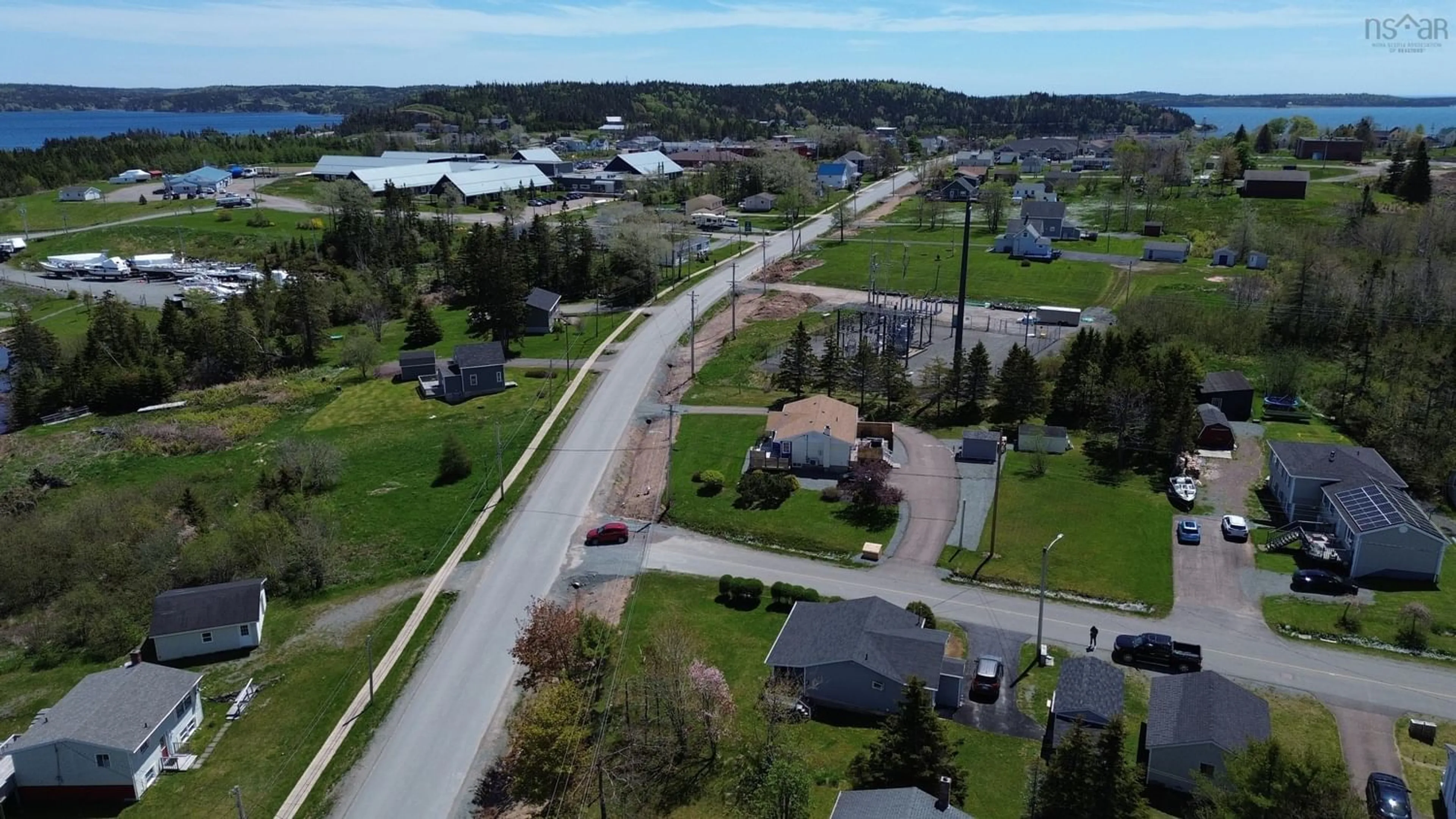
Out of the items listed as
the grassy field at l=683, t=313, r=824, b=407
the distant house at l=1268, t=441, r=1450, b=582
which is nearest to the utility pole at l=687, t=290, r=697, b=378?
the grassy field at l=683, t=313, r=824, b=407

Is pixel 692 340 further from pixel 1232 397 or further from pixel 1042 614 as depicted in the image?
pixel 1042 614

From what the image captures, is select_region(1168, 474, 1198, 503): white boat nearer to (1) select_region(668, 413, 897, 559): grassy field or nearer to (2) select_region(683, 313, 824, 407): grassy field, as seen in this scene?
(1) select_region(668, 413, 897, 559): grassy field

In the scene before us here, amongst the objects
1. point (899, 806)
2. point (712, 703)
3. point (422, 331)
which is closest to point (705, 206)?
point (422, 331)

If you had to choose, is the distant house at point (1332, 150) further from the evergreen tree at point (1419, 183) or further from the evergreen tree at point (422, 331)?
the evergreen tree at point (422, 331)

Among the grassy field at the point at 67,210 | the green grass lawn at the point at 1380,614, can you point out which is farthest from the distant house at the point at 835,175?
the green grass lawn at the point at 1380,614

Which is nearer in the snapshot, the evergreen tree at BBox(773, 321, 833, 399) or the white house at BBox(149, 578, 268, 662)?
the white house at BBox(149, 578, 268, 662)

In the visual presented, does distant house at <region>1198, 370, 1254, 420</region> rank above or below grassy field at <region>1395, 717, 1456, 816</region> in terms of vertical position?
above

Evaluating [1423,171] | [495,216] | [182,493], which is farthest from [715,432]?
[1423,171]
